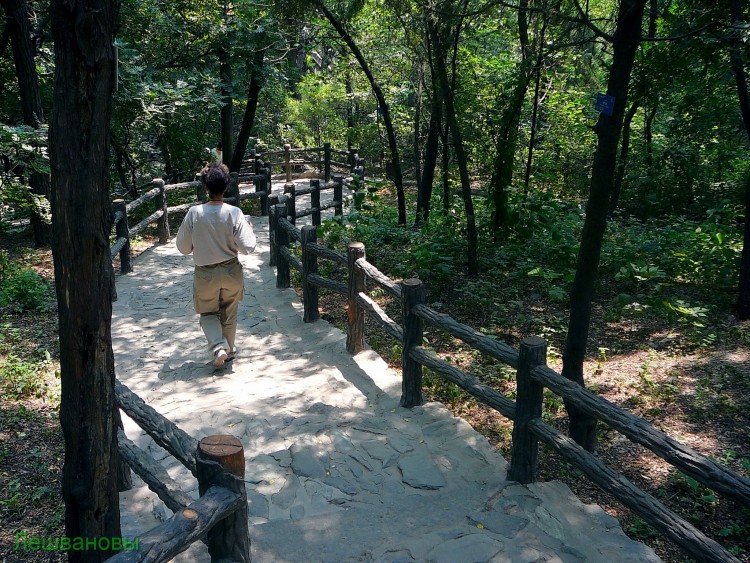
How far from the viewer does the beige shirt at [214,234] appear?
20.1 ft

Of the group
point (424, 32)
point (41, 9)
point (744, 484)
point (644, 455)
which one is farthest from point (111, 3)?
point (41, 9)

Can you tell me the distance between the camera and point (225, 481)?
2.97 metres

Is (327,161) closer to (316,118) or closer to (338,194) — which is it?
(338,194)

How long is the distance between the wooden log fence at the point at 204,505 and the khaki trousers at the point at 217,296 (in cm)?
271

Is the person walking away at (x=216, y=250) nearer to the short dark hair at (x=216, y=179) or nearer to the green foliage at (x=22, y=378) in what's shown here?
the short dark hair at (x=216, y=179)

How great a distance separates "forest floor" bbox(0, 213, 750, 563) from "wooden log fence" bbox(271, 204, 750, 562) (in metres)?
0.82

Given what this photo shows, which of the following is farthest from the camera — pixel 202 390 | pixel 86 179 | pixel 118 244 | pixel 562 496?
pixel 118 244

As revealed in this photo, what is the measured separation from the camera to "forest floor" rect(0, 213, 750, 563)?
4.49 m

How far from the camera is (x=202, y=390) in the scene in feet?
20.2

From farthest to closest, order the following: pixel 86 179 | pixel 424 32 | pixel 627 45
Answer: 1. pixel 424 32
2. pixel 627 45
3. pixel 86 179

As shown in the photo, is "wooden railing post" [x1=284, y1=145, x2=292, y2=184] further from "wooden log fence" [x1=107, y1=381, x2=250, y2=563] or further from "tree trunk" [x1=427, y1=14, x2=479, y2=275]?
"wooden log fence" [x1=107, y1=381, x2=250, y2=563]

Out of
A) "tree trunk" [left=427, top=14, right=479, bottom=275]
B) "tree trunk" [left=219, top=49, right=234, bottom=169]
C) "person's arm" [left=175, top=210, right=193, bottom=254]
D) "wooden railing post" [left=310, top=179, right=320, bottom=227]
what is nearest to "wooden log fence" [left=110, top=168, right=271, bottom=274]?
"person's arm" [left=175, top=210, right=193, bottom=254]

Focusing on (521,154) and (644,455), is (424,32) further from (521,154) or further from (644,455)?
(644,455)

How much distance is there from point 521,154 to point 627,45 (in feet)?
34.6
